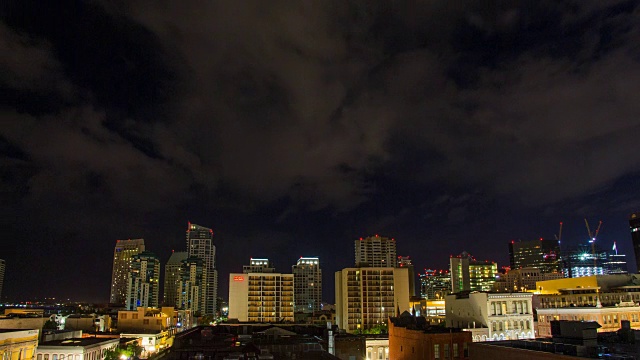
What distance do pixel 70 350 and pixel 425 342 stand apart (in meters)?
60.5

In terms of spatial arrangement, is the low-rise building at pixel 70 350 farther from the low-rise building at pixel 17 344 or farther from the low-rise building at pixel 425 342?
the low-rise building at pixel 425 342

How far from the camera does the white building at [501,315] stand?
10838 centimetres

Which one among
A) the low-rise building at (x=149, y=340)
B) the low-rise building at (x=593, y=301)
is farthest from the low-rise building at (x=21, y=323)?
the low-rise building at (x=593, y=301)

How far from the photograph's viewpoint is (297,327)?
134m

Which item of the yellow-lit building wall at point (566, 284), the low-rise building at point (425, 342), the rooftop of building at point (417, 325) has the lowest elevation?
the low-rise building at point (425, 342)

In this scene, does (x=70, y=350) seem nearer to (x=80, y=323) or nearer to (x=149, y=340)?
(x=149, y=340)

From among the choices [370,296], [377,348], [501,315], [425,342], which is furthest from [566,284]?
[425,342]

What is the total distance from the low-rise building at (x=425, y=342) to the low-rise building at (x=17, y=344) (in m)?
57.4

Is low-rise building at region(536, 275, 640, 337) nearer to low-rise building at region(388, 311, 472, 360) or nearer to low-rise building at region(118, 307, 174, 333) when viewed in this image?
low-rise building at region(388, 311, 472, 360)

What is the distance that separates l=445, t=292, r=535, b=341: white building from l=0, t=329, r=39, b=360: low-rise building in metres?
82.3

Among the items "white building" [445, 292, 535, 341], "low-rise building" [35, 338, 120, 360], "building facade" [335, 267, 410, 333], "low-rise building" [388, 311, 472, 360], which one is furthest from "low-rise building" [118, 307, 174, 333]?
"white building" [445, 292, 535, 341]

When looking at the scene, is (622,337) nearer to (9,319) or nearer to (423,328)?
(423,328)

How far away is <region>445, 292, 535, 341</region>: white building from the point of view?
108375 millimetres

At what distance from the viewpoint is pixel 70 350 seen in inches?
3413
